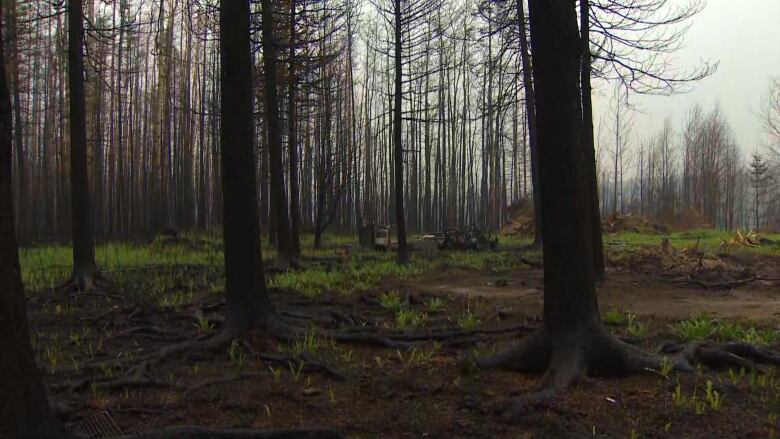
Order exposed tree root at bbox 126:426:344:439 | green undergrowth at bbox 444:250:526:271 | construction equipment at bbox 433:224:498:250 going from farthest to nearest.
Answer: construction equipment at bbox 433:224:498:250 < green undergrowth at bbox 444:250:526:271 < exposed tree root at bbox 126:426:344:439

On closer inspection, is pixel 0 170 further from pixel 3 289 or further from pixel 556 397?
pixel 556 397

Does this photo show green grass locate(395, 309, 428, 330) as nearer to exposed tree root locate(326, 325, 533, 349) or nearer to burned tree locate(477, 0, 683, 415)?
exposed tree root locate(326, 325, 533, 349)

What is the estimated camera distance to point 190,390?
4270mm

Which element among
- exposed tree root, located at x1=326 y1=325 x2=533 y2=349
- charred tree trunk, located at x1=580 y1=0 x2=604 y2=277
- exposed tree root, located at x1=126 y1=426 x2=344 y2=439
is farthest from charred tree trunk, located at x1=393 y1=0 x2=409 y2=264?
exposed tree root, located at x1=126 y1=426 x2=344 y2=439

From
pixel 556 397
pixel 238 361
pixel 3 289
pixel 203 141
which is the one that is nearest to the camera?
pixel 3 289

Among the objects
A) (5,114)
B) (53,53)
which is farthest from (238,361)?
(53,53)

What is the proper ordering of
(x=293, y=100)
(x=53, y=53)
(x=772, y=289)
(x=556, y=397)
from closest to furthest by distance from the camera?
(x=556, y=397) < (x=772, y=289) < (x=293, y=100) < (x=53, y=53)

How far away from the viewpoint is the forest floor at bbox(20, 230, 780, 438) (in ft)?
11.6

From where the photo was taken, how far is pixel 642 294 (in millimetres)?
9266

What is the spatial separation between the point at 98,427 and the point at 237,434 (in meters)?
1.07

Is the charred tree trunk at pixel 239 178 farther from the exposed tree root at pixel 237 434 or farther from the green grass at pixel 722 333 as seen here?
the green grass at pixel 722 333

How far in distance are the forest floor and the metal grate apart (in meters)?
0.05

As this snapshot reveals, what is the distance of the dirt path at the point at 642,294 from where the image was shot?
752 centimetres

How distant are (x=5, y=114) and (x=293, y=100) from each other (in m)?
12.6
